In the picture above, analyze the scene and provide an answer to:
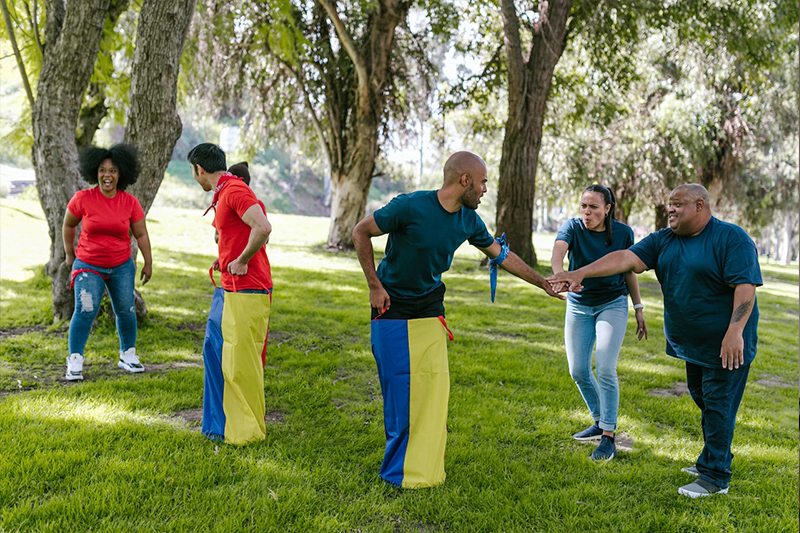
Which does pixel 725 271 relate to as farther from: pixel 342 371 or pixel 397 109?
pixel 397 109

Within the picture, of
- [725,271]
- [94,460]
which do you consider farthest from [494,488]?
[94,460]

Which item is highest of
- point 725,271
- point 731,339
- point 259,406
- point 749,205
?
point 749,205

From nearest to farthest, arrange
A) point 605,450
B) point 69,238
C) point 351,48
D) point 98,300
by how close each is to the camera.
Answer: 1. point 605,450
2. point 98,300
3. point 69,238
4. point 351,48

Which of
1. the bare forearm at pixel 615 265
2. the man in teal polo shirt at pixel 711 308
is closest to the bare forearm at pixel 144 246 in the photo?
the bare forearm at pixel 615 265

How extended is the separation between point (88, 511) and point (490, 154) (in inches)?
925

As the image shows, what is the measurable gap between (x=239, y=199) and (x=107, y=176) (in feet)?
7.45

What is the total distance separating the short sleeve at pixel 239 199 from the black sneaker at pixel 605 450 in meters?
3.12

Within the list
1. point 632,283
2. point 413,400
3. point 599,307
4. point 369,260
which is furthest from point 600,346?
point 369,260

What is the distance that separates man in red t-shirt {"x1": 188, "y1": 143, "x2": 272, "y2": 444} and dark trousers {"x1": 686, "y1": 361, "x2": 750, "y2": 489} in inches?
120

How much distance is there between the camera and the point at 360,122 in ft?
54.4

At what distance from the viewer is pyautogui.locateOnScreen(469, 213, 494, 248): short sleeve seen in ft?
13.7

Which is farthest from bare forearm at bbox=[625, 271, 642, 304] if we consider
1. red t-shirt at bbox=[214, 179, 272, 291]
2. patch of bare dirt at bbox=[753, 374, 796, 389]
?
patch of bare dirt at bbox=[753, 374, 796, 389]

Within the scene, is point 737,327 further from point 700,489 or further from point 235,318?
point 235,318

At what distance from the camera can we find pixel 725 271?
12.7 feet
